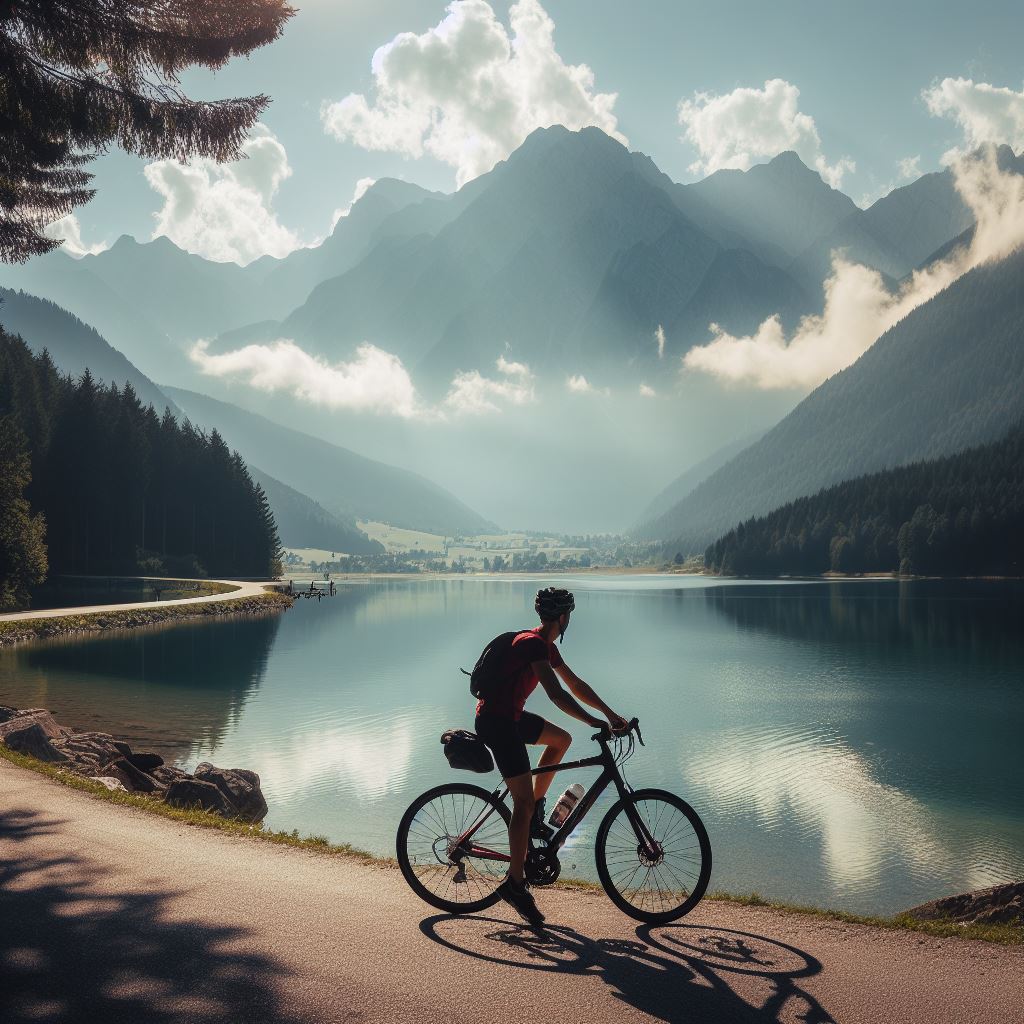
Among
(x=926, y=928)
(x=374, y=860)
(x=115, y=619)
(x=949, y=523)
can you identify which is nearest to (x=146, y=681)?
(x=115, y=619)

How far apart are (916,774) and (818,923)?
23.4 metres

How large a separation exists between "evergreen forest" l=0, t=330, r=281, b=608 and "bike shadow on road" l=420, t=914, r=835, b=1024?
243 feet

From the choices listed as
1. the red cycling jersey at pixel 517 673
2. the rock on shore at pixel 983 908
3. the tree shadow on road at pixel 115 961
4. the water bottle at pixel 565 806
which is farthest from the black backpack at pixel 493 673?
the rock on shore at pixel 983 908

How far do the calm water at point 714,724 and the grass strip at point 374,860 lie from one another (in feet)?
21.3

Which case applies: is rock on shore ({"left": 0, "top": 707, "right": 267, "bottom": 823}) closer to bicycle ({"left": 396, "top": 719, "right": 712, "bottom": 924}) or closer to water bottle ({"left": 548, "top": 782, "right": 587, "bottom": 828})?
bicycle ({"left": 396, "top": 719, "right": 712, "bottom": 924})

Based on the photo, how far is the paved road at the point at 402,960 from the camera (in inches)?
272


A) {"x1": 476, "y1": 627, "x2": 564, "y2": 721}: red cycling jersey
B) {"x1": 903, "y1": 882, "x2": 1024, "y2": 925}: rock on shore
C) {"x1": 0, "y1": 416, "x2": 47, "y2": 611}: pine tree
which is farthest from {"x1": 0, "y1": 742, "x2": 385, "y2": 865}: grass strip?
{"x1": 0, "y1": 416, "x2": 47, "y2": 611}: pine tree

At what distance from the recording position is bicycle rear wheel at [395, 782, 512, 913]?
9625 mm

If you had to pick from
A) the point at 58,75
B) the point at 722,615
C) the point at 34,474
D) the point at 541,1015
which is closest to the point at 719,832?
the point at 541,1015

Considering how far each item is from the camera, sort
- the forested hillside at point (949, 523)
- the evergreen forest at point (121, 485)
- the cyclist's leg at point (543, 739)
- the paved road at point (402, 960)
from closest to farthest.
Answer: the paved road at point (402, 960), the cyclist's leg at point (543, 739), the evergreen forest at point (121, 485), the forested hillside at point (949, 523)

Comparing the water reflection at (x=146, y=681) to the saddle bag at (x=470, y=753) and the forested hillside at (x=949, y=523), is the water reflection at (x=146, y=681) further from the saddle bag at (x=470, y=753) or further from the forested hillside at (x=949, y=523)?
the forested hillside at (x=949, y=523)

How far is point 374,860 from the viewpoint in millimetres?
11789

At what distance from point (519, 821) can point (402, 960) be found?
6.15 feet

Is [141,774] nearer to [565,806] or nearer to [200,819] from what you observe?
[200,819]
